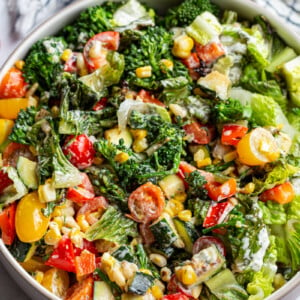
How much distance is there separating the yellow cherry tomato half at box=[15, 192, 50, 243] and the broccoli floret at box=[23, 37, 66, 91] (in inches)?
45.0

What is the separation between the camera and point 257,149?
5176mm

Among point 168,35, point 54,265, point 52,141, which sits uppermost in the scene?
point 168,35

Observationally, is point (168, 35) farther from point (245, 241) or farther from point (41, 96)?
point (245, 241)

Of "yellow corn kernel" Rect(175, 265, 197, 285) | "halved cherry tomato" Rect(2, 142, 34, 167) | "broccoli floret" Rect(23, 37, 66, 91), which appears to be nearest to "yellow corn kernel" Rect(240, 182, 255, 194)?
"yellow corn kernel" Rect(175, 265, 197, 285)

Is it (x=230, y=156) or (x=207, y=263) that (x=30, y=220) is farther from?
(x=230, y=156)

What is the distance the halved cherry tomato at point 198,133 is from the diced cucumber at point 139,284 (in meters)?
1.25

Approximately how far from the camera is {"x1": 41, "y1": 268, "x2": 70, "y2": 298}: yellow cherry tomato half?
4.89 metres

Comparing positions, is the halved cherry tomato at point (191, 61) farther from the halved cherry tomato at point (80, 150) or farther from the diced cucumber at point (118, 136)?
the halved cherry tomato at point (80, 150)

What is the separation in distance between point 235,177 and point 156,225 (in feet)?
2.55

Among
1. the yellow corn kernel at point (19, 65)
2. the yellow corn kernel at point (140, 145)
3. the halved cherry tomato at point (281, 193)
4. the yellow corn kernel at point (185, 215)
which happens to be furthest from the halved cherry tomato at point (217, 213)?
the yellow corn kernel at point (19, 65)

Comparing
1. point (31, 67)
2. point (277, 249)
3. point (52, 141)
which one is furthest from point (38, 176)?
point (277, 249)

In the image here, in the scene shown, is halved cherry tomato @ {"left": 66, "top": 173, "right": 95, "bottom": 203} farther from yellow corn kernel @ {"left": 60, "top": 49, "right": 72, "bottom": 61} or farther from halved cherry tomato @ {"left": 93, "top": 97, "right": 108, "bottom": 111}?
yellow corn kernel @ {"left": 60, "top": 49, "right": 72, "bottom": 61}

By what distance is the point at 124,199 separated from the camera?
514 cm

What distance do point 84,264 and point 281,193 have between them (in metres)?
1.63
